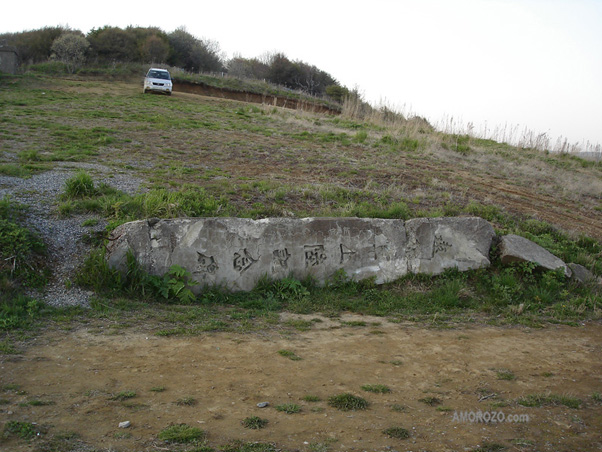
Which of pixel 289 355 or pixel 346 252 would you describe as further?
pixel 346 252

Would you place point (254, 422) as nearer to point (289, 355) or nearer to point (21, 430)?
point (289, 355)

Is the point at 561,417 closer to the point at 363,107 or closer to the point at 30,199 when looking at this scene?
the point at 30,199

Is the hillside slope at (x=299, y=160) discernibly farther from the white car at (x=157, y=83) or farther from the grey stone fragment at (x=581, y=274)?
the white car at (x=157, y=83)

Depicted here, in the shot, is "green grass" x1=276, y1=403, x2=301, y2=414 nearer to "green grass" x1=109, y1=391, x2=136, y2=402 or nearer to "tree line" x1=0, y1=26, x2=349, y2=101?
"green grass" x1=109, y1=391, x2=136, y2=402

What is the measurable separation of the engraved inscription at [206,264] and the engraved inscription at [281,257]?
2.91 ft

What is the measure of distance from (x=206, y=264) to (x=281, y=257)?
1.13 m

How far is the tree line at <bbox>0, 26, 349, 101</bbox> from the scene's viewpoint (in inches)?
1073

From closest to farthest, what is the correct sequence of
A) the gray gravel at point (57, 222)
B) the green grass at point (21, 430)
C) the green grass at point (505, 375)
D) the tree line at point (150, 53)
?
the green grass at point (21, 430), the green grass at point (505, 375), the gray gravel at point (57, 222), the tree line at point (150, 53)

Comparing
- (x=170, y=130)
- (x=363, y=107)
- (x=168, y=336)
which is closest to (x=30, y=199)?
(x=168, y=336)

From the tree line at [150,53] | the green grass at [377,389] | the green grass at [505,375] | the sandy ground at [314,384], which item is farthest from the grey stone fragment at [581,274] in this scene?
the tree line at [150,53]

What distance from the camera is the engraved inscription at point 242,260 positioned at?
7.14m

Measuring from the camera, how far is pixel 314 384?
4.62 m

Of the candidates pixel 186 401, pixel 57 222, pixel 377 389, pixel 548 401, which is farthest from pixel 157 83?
pixel 548 401

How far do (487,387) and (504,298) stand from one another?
3.01 meters
